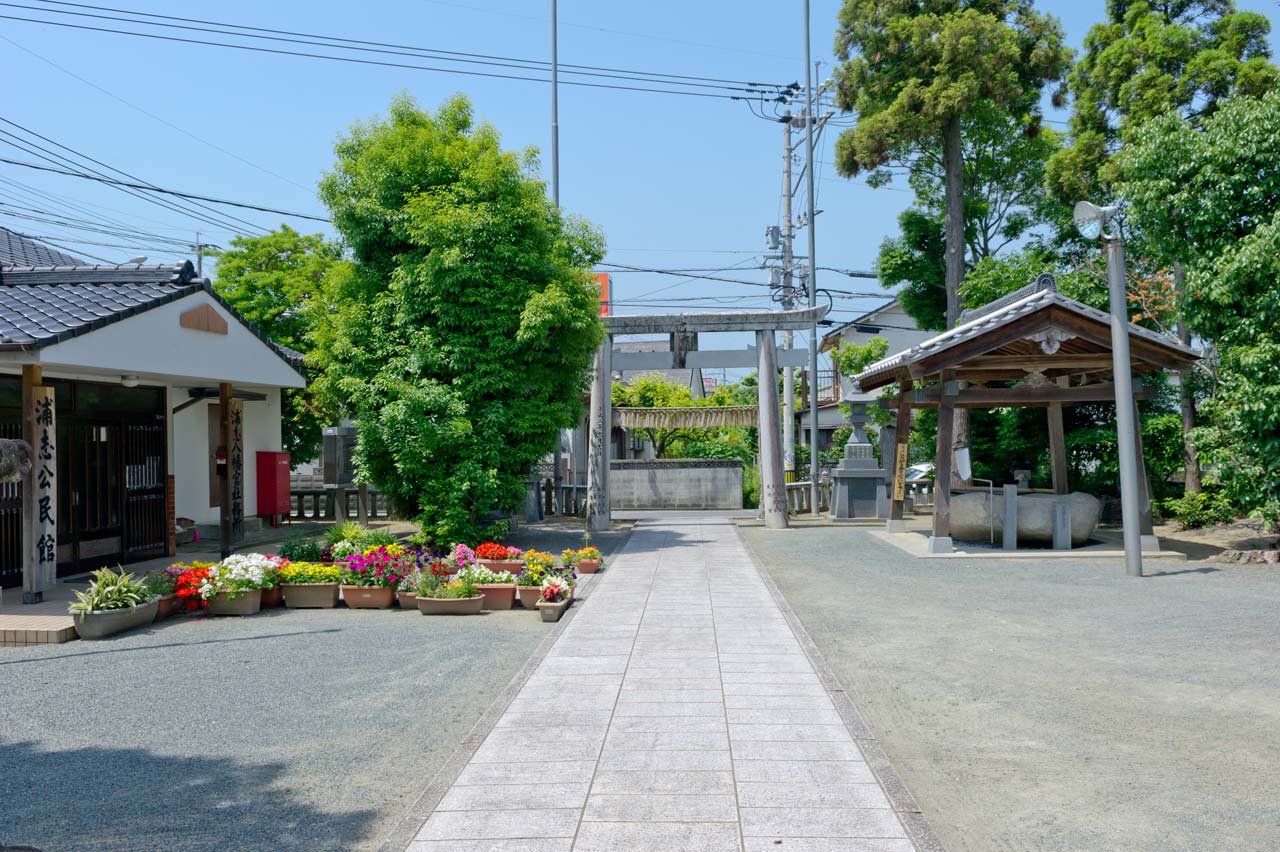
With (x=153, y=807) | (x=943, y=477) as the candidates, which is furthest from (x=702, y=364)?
(x=153, y=807)

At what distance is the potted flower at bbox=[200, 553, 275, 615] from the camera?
9.43 metres

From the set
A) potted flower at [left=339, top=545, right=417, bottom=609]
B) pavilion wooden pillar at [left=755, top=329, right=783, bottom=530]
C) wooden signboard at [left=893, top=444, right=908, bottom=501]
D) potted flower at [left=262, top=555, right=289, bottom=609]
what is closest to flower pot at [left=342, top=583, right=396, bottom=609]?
potted flower at [left=339, top=545, right=417, bottom=609]

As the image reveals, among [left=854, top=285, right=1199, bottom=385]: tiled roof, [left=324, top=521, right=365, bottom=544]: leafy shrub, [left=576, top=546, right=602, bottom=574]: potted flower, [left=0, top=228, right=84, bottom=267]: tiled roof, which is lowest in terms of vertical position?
[left=576, top=546, right=602, bottom=574]: potted flower

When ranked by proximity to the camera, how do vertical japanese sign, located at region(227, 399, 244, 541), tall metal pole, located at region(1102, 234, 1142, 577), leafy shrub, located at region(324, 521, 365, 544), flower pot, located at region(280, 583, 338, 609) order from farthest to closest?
1. vertical japanese sign, located at region(227, 399, 244, 541)
2. leafy shrub, located at region(324, 521, 365, 544)
3. tall metal pole, located at region(1102, 234, 1142, 577)
4. flower pot, located at region(280, 583, 338, 609)

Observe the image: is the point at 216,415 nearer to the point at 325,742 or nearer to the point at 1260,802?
the point at 325,742

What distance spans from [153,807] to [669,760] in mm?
2633

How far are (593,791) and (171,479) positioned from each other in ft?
37.8

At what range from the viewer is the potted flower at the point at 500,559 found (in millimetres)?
11117

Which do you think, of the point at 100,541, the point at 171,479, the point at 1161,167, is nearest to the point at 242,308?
the point at 171,479

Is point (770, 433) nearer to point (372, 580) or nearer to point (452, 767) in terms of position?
point (372, 580)

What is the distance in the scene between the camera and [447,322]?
44.2 feet

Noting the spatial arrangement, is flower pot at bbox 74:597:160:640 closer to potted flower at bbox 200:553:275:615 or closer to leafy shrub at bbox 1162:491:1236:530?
potted flower at bbox 200:553:275:615

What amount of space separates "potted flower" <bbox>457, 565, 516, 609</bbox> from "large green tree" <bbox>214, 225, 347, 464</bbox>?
10.5 metres

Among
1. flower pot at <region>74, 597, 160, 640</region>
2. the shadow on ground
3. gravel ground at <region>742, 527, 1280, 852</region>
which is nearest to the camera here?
the shadow on ground
